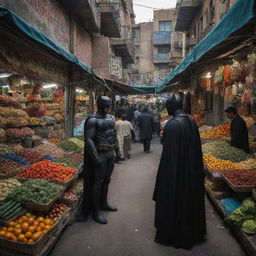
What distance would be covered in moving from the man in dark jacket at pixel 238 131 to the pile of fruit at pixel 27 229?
488 cm

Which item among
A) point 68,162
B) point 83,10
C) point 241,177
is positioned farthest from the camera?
point 83,10

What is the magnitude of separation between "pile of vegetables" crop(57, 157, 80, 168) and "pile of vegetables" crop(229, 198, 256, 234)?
3.51 meters

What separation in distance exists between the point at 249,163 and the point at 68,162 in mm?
4066

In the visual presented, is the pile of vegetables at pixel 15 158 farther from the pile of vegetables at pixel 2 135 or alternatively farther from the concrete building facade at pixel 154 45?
the concrete building facade at pixel 154 45

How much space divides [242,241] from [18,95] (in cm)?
873

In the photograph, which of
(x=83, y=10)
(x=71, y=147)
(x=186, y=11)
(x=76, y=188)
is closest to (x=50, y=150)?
(x=71, y=147)

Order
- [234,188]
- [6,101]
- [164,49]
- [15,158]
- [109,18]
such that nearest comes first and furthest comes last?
[234,188] → [15,158] → [6,101] → [109,18] → [164,49]

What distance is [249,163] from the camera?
558 centimetres

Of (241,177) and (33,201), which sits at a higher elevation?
(241,177)

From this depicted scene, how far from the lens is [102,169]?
4578mm

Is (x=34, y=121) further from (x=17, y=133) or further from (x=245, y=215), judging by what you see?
(x=245, y=215)

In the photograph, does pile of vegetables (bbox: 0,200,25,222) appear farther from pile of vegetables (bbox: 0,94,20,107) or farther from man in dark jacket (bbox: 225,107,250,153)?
man in dark jacket (bbox: 225,107,250,153)

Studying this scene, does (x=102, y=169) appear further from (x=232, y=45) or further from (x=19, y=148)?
(x=232, y=45)

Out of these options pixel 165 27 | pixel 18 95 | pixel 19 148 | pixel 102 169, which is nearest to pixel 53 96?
pixel 18 95
